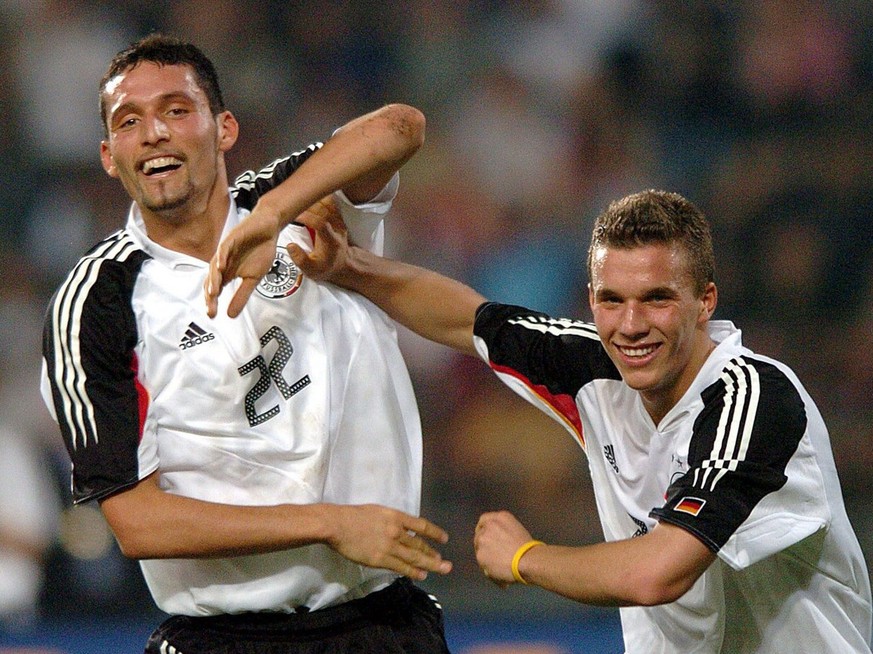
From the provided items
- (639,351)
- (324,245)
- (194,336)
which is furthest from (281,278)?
(639,351)

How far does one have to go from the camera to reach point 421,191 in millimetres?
7145

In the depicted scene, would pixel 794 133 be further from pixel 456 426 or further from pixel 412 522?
pixel 412 522

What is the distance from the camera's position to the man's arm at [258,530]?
2785mm

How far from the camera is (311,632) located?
3.02 metres

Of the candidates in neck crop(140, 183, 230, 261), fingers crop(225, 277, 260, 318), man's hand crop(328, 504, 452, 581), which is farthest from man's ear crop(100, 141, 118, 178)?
man's hand crop(328, 504, 452, 581)

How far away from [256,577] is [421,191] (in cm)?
438

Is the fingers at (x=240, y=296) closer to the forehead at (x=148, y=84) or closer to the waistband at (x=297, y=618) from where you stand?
the forehead at (x=148, y=84)

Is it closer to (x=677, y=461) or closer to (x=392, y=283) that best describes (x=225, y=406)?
(x=392, y=283)

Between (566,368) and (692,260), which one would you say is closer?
(692,260)

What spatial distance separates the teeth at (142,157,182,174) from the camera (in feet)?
9.75

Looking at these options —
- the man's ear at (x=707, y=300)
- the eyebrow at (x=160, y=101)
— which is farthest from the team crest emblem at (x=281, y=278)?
the man's ear at (x=707, y=300)

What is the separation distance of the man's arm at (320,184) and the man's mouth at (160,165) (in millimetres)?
231

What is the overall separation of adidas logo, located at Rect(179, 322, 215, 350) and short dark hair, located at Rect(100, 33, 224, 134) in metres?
0.52

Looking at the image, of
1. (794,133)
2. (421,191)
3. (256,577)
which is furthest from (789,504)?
(794,133)
